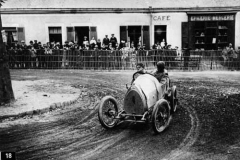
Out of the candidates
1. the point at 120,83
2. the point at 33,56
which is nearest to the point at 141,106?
the point at 120,83

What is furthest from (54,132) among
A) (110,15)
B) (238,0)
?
(238,0)

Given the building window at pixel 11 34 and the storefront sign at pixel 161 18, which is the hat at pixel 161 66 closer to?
the storefront sign at pixel 161 18

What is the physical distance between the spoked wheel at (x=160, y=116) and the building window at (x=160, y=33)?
16.4 metres

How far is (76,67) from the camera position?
19.6m

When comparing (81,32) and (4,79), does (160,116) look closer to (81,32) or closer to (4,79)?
(4,79)

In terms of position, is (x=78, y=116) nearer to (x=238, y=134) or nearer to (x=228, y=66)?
(x=238, y=134)

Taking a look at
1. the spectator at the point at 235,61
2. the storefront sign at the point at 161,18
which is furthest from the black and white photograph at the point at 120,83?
the spectator at the point at 235,61

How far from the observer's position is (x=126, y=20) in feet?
77.0

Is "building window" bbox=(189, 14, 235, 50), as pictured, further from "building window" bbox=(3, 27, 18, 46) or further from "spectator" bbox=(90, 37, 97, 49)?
"building window" bbox=(3, 27, 18, 46)

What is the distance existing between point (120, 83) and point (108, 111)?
6.79m

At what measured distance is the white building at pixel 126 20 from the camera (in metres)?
23.3

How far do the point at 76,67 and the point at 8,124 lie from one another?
11.1m

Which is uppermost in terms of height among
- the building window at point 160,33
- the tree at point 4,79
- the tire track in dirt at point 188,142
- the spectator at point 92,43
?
the building window at point 160,33

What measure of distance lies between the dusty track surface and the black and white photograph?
0.02 meters
